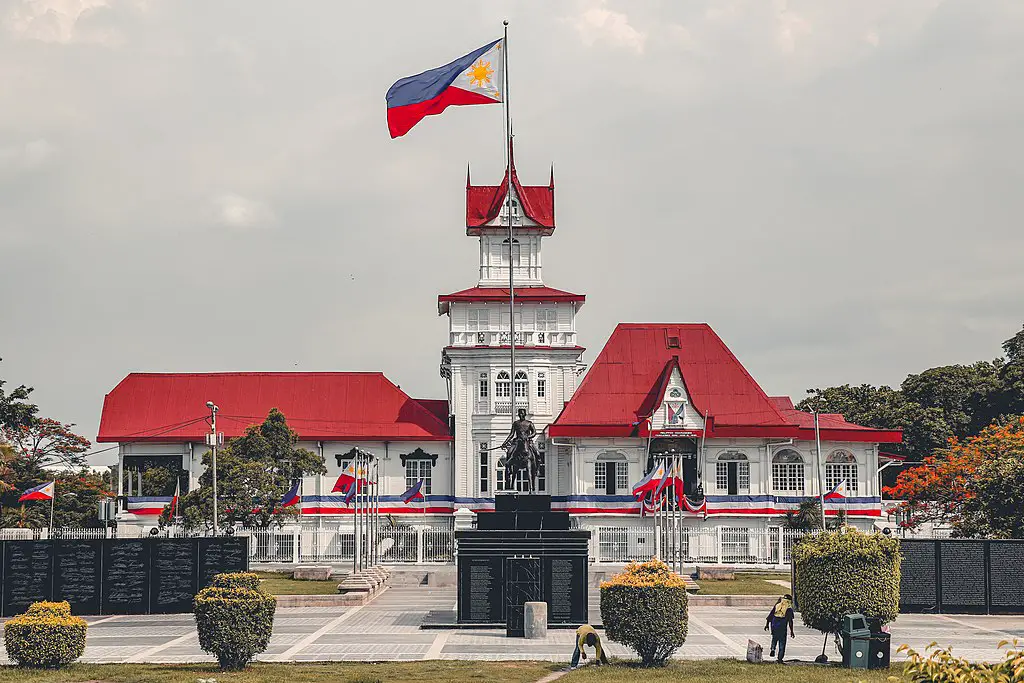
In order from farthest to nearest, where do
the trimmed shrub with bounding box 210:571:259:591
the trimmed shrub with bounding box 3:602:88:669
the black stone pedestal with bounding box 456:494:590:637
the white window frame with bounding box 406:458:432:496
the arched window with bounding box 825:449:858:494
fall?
the white window frame with bounding box 406:458:432:496
the arched window with bounding box 825:449:858:494
the black stone pedestal with bounding box 456:494:590:637
the trimmed shrub with bounding box 210:571:259:591
the trimmed shrub with bounding box 3:602:88:669

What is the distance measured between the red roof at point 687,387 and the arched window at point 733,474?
4.79 ft

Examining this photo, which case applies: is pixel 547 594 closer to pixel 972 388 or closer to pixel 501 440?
pixel 501 440

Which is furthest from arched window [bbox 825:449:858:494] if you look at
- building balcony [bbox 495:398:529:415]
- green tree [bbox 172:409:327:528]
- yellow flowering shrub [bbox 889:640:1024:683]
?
yellow flowering shrub [bbox 889:640:1024:683]

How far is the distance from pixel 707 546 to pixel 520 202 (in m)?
20.3

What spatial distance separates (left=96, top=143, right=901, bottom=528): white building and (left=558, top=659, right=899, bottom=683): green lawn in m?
31.6

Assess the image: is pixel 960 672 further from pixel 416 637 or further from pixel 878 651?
pixel 416 637

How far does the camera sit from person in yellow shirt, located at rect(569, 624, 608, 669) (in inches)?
822

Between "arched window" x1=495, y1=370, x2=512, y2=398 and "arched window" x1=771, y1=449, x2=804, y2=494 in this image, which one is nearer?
"arched window" x1=771, y1=449, x2=804, y2=494

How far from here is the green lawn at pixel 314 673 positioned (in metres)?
19.5

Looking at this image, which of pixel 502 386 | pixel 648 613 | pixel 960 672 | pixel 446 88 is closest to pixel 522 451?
pixel 446 88

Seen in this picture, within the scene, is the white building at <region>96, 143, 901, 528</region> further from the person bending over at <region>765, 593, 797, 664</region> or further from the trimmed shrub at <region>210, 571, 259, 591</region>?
the trimmed shrub at <region>210, 571, 259, 591</region>

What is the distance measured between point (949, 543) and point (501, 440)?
3067cm

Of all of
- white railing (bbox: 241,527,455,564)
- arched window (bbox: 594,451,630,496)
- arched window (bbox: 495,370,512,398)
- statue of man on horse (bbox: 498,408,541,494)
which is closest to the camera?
statue of man on horse (bbox: 498,408,541,494)

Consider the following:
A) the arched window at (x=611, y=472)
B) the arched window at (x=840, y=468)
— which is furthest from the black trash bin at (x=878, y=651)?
the arched window at (x=840, y=468)
